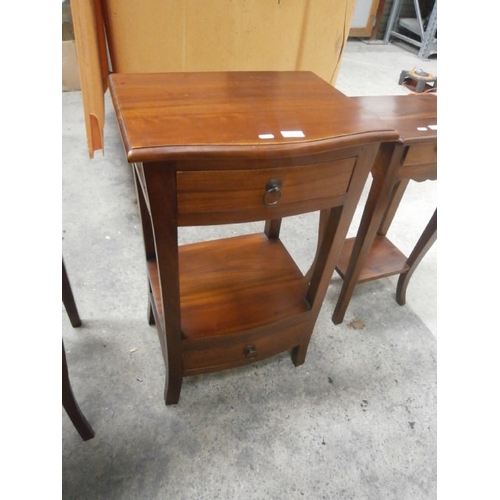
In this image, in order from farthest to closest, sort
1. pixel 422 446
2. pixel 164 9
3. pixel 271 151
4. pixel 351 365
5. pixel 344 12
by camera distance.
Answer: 1. pixel 344 12
2. pixel 164 9
3. pixel 351 365
4. pixel 422 446
5. pixel 271 151

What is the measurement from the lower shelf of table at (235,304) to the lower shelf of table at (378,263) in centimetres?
28

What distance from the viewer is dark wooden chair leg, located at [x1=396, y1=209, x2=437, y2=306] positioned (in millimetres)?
1202

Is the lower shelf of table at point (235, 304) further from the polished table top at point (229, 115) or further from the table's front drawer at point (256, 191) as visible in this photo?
the polished table top at point (229, 115)

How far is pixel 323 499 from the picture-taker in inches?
35.5

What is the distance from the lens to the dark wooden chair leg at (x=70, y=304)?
3.52ft

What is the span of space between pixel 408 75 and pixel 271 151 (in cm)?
316

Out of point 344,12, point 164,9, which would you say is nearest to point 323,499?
point 164,9

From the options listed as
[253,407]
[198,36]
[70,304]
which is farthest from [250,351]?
[198,36]

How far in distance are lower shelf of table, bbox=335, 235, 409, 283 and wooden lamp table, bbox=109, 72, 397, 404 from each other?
0.31 m

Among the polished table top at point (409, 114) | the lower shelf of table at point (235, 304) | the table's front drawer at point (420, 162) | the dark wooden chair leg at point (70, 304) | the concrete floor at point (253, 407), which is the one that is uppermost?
the polished table top at point (409, 114)

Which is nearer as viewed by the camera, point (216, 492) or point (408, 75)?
point (216, 492)

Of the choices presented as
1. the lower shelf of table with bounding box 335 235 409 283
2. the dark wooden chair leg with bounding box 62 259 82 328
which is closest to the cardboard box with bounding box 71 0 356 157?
the dark wooden chair leg with bounding box 62 259 82 328

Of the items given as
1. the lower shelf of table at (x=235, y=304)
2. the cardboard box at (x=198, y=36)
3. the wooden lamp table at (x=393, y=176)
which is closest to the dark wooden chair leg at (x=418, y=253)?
the wooden lamp table at (x=393, y=176)
